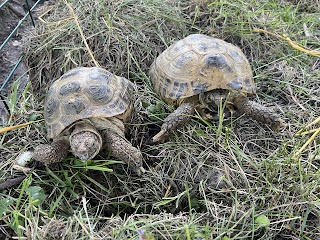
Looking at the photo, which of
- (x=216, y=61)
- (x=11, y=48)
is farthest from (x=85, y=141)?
(x=11, y=48)

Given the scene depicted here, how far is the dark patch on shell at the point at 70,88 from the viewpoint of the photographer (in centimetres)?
209

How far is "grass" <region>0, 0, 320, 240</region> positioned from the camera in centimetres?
183

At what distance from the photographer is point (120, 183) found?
212 cm

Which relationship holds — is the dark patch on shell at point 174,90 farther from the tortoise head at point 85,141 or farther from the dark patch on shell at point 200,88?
the tortoise head at point 85,141

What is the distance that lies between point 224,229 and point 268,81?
128cm

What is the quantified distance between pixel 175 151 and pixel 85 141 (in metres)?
0.54

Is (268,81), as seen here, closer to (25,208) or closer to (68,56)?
(68,56)

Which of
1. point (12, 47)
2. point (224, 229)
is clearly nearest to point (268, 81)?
point (224, 229)

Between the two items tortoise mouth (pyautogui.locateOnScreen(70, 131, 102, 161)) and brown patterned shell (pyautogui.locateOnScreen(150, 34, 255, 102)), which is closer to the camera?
tortoise mouth (pyautogui.locateOnScreen(70, 131, 102, 161))

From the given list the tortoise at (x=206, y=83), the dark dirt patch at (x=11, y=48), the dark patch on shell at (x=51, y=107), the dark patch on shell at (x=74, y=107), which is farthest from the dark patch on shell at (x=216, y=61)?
the dark dirt patch at (x=11, y=48)

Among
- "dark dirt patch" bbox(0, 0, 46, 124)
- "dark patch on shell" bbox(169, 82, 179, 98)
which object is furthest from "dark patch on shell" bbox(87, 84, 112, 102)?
"dark dirt patch" bbox(0, 0, 46, 124)

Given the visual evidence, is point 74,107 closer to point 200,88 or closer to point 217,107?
point 200,88

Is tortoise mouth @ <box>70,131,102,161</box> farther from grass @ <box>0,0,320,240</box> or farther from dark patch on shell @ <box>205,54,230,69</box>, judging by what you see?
dark patch on shell @ <box>205,54,230,69</box>

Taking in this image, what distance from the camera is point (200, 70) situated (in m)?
2.30
